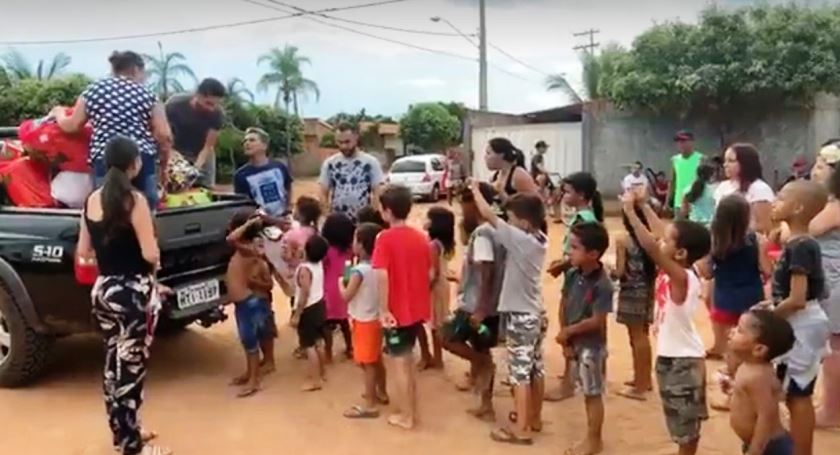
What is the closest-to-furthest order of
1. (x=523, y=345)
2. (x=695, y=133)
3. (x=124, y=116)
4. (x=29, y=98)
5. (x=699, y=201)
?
(x=523, y=345) < (x=124, y=116) < (x=699, y=201) < (x=695, y=133) < (x=29, y=98)

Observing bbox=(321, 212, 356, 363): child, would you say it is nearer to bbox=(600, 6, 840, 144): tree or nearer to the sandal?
the sandal

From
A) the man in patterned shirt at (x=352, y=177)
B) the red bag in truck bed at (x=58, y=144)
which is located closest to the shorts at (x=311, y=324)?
the man in patterned shirt at (x=352, y=177)

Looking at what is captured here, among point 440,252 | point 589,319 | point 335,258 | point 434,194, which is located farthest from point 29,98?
point 589,319

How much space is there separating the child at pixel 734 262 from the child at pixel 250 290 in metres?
2.89

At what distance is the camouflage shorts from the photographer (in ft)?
16.3

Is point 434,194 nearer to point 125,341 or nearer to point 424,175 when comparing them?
point 424,175

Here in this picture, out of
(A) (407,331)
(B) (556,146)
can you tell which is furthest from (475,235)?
(B) (556,146)

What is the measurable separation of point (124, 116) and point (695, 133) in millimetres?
17044

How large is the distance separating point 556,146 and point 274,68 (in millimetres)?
20815

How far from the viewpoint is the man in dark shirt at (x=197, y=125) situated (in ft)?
24.1

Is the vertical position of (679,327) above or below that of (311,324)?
above

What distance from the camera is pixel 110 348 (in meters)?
4.69

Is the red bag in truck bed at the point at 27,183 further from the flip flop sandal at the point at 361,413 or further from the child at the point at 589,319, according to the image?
the child at the point at 589,319

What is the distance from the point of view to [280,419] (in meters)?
5.43
